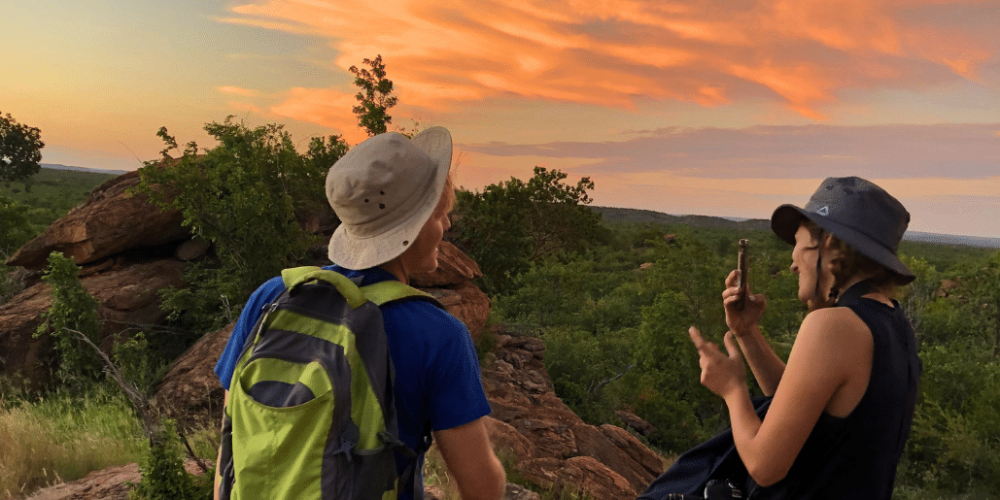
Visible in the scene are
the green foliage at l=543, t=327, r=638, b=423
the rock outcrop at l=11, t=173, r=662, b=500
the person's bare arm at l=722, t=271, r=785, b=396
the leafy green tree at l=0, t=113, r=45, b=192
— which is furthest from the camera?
the leafy green tree at l=0, t=113, r=45, b=192

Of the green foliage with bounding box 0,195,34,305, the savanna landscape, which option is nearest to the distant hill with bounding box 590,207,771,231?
the savanna landscape

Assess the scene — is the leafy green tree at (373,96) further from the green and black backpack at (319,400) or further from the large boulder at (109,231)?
the green and black backpack at (319,400)

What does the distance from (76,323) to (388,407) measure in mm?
9695

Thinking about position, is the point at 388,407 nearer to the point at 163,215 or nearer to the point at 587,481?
the point at 587,481

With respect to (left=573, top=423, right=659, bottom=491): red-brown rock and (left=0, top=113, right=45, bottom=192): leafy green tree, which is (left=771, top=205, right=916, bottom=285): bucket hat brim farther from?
(left=0, top=113, right=45, bottom=192): leafy green tree

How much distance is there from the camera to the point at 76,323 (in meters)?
9.38

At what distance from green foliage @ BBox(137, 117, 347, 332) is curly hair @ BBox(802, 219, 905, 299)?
30.3ft

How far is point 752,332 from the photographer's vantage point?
7.91 feet

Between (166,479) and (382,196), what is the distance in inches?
124

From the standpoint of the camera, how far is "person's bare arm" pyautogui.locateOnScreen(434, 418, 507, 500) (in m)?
1.71

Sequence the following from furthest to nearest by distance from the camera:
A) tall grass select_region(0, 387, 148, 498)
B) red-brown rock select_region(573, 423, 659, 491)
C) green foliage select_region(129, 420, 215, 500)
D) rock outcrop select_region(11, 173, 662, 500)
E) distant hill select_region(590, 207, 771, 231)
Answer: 1. distant hill select_region(590, 207, 771, 231)
2. red-brown rock select_region(573, 423, 659, 491)
3. rock outcrop select_region(11, 173, 662, 500)
4. tall grass select_region(0, 387, 148, 498)
5. green foliage select_region(129, 420, 215, 500)

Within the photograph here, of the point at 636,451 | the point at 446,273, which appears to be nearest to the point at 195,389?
the point at 446,273

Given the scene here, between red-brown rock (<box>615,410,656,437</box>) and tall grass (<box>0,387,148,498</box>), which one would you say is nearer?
tall grass (<box>0,387,148,498</box>)

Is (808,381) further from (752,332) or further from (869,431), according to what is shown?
(752,332)
